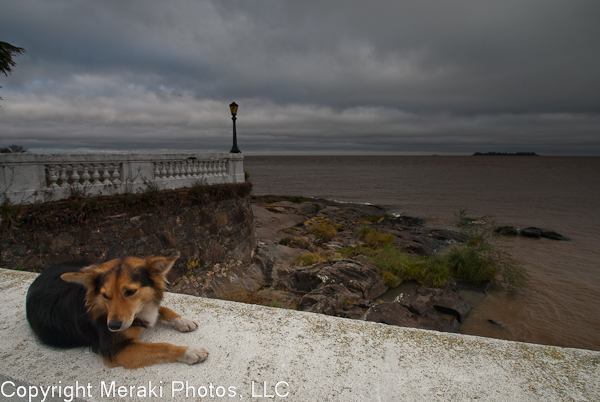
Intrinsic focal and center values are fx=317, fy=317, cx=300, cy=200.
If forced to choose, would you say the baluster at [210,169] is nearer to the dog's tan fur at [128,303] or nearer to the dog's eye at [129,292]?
the dog's tan fur at [128,303]

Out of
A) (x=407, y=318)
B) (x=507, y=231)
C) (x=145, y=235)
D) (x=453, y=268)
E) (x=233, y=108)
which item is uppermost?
(x=233, y=108)

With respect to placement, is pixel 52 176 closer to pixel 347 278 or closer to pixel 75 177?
pixel 75 177

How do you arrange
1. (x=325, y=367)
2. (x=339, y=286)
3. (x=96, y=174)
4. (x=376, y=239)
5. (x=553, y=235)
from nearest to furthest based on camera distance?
(x=325, y=367)
(x=96, y=174)
(x=339, y=286)
(x=376, y=239)
(x=553, y=235)

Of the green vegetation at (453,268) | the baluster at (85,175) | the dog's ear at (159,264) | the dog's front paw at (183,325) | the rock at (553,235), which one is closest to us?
the dog's ear at (159,264)

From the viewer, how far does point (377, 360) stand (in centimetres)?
212

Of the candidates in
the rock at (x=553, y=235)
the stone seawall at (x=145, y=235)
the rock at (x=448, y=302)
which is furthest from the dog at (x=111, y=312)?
the rock at (x=553, y=235)

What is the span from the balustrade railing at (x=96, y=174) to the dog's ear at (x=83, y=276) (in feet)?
17.7

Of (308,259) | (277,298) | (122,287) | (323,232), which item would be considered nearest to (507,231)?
(323,232)

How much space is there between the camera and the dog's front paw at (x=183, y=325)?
2479 millimetres

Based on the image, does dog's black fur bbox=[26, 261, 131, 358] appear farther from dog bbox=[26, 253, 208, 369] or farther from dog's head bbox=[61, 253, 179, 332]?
dog's head bbox=[61, 253, 179, 332]

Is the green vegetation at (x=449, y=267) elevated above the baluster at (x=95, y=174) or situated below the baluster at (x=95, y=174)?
below

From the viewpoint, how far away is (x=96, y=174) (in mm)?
7160

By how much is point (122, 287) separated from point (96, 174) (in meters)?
6.22

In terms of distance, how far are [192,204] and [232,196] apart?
5.49 ft
